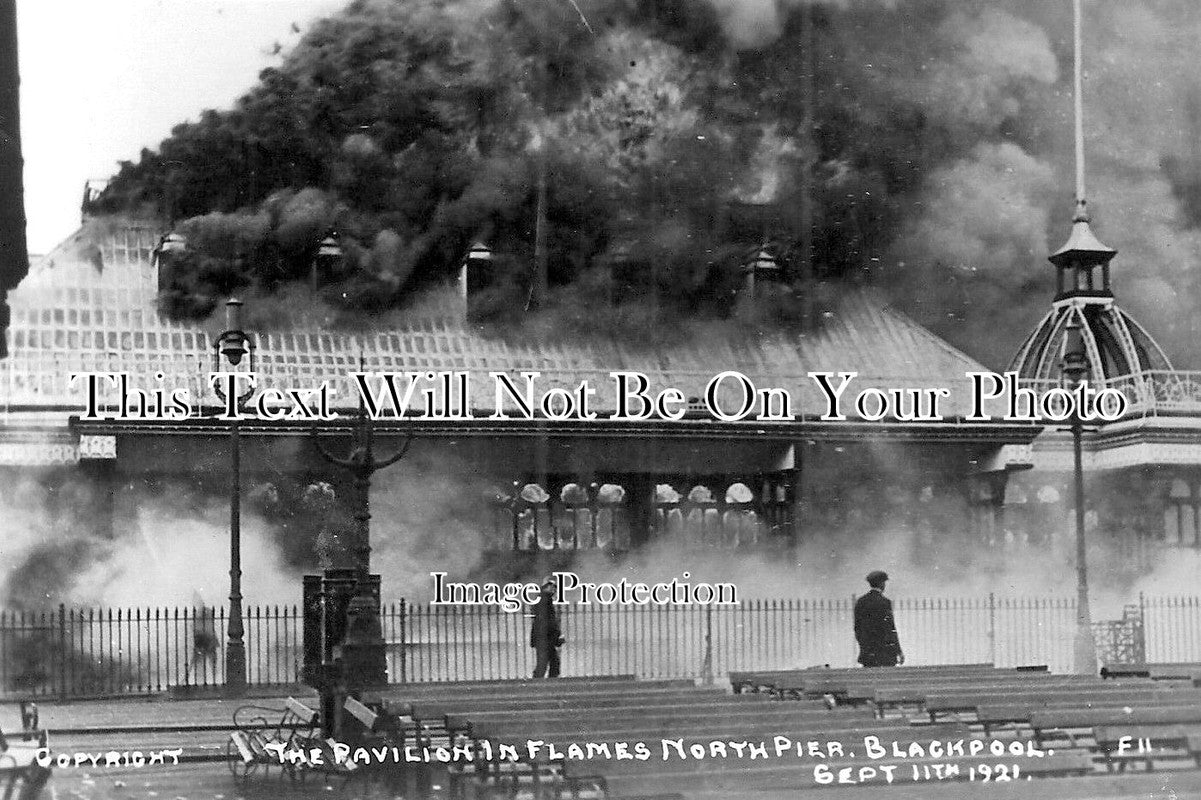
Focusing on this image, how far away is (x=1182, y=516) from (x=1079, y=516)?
1378mm

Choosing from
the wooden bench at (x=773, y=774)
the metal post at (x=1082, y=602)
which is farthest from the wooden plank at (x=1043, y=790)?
the metal post at (x=1082, y=602)

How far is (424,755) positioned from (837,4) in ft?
20.3

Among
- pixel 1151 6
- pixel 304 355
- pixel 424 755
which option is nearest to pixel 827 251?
pixel 1151 6

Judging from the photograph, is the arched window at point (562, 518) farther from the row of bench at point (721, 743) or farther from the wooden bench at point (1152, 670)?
the wooden bench at point (1152, 670)

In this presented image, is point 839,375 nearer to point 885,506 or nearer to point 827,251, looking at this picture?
point 827,251

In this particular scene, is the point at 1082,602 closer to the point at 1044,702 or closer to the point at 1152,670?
the point at 1152,670

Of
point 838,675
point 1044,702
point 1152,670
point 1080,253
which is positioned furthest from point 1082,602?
point 1044,702

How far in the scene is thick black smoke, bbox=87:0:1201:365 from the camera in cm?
1227

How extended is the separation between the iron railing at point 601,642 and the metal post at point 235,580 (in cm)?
15

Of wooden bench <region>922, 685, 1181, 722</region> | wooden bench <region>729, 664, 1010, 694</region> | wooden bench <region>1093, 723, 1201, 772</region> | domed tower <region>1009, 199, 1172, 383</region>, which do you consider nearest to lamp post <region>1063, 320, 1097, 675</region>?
domed tower <region>1009, 199, 1172, 383</region>

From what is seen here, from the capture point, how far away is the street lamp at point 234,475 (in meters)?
12.4

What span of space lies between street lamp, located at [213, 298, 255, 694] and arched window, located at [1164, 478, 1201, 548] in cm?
811

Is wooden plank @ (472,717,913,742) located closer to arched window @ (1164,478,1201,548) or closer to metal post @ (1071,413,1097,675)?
metal post @ (1071,413,1097,675)

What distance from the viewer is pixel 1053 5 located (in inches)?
507
